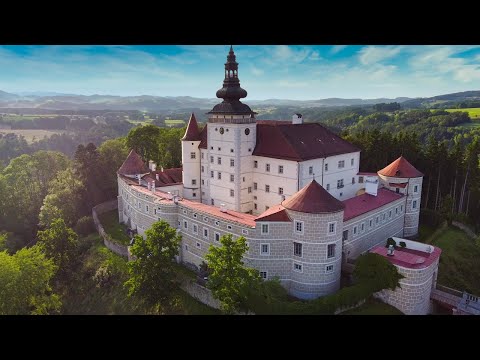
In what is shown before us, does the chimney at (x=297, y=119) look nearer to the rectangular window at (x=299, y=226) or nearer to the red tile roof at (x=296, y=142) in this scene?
the red tile roof at (x=296, y=142)

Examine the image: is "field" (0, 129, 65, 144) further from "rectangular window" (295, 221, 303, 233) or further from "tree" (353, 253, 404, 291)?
"tree" (353, 253, 404, 291)

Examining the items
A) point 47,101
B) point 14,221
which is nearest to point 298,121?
point 14,221

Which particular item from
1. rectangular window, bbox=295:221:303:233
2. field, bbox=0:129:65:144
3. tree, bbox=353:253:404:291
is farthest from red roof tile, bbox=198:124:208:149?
field, bbox=0:129:65:144

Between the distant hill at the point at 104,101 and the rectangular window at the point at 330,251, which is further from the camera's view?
the distant hill at the point at 104,101

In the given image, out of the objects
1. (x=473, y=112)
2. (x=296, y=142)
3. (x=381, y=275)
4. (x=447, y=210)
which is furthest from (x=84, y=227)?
(x=473, y=112)

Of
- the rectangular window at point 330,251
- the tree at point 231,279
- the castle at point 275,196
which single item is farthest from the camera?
the castle at point 275,196

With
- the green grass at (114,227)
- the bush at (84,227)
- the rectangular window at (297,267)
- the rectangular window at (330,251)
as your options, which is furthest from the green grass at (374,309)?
the bush at (84,227)

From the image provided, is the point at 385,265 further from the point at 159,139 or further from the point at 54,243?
the point at 159,139

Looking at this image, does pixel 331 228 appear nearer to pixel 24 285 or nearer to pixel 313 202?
pixel 313 202
